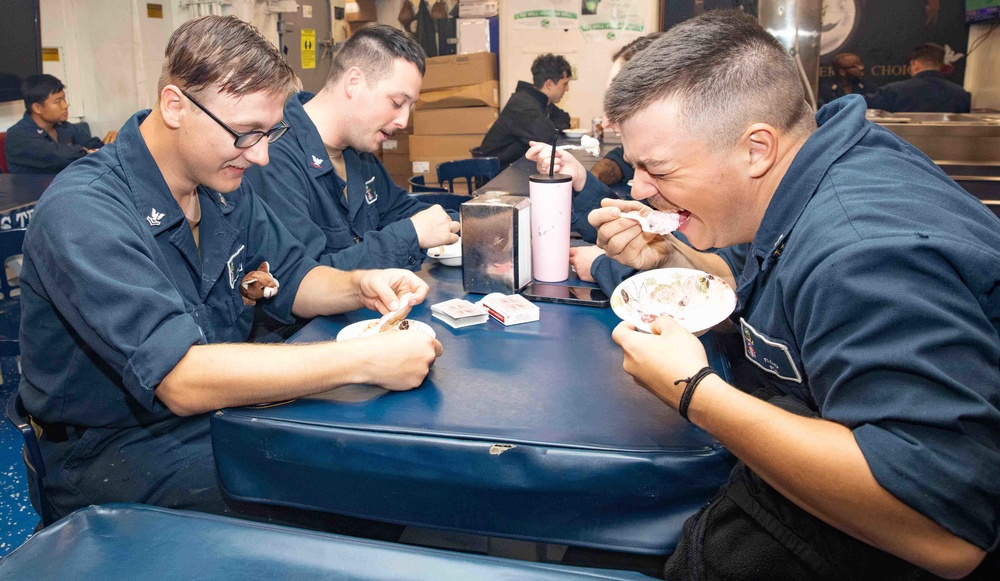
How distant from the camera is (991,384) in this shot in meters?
0.81

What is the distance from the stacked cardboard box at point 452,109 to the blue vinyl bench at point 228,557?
611 centimetres

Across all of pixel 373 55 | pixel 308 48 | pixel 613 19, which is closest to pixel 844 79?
pixel 613 19

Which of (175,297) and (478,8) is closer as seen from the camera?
(175,297)

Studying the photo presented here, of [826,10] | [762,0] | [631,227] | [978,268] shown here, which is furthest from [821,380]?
[826,10]

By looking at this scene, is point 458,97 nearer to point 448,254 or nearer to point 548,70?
point 548,70

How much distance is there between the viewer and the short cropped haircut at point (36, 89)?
4.83 m

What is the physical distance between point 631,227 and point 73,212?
3.78 feet

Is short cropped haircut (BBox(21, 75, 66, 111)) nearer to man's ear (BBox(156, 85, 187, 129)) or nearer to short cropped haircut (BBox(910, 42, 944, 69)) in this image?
man's ear (BBox(156, 85, 187, 129))

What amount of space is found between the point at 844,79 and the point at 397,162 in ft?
14.5

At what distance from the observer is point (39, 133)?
485cm

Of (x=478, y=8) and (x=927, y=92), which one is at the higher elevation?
(x=478, y=8)

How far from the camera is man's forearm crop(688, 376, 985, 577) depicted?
0.83m

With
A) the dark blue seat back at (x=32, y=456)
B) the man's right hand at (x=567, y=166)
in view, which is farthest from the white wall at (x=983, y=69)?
the dark blue seat back at (x=32, y=456)

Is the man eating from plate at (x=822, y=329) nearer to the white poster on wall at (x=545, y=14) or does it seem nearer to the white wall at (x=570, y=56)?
the white wall at (x=570, y=56)
